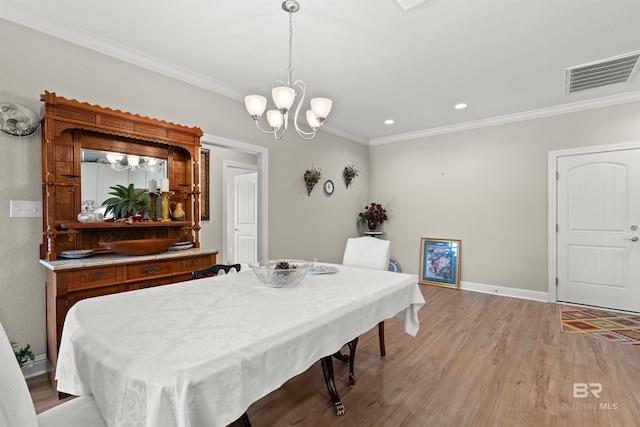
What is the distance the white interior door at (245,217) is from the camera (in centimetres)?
527

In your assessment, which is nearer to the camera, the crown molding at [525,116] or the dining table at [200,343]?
the dining table at [200,343]

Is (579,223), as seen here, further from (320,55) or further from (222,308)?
(222,308)

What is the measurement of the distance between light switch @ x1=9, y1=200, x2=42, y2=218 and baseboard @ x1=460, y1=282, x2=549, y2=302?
16.9 ft

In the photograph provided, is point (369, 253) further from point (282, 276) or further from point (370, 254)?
point (282, 276)

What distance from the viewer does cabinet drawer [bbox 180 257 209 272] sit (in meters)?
2.68

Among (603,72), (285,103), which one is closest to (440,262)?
(603,72)

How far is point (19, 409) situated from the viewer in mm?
771

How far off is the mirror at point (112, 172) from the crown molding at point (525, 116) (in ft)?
13.1

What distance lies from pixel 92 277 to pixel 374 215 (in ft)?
13.9

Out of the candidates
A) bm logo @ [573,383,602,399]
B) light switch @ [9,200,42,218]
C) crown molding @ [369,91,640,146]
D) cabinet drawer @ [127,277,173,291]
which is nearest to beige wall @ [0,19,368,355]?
light switch @ [9,200,42,218]

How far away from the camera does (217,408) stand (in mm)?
884

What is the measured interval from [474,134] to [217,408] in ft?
16.5

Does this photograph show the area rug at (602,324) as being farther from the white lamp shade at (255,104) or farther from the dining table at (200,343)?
the white lamp shade at (255,104)

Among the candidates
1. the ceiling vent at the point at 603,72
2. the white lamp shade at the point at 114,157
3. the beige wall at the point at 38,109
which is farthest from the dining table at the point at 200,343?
the ceiling vent at the point at 603,72
